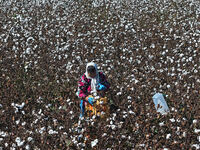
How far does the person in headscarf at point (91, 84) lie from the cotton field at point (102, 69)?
395 mm

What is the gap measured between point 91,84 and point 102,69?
259 centimetres

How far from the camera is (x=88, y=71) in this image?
5840 millimetres

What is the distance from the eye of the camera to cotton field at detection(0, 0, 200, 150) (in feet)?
16.6

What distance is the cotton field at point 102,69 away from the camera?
16.6 ft

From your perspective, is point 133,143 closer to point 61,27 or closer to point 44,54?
→ point 44,54

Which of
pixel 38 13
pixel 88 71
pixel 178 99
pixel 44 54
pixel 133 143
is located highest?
pixel 38 13

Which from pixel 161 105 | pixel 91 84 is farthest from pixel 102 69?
pixel 161 105

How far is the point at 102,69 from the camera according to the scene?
8570 mm

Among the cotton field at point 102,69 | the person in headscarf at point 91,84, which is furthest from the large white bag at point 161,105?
the person in headscarf at point 91,84

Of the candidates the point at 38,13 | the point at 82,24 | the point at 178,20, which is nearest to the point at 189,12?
the point at 178,20

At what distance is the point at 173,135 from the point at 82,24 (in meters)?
8.25

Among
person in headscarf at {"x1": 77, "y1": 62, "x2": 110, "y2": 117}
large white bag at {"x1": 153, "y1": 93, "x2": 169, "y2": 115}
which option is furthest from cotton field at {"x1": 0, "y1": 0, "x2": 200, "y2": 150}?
person in headscarf at {"x1": 77, "y1": 62, "x2": 110, "y2": 117}

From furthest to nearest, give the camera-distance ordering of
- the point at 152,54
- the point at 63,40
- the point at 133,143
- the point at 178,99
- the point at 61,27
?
the point at 61,27, the point at 63,40, the point at 152,54, the point at 178,99, the point at 133,143

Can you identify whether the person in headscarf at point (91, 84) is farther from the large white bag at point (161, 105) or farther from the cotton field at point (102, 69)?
the large white bag at point (161, 105)
